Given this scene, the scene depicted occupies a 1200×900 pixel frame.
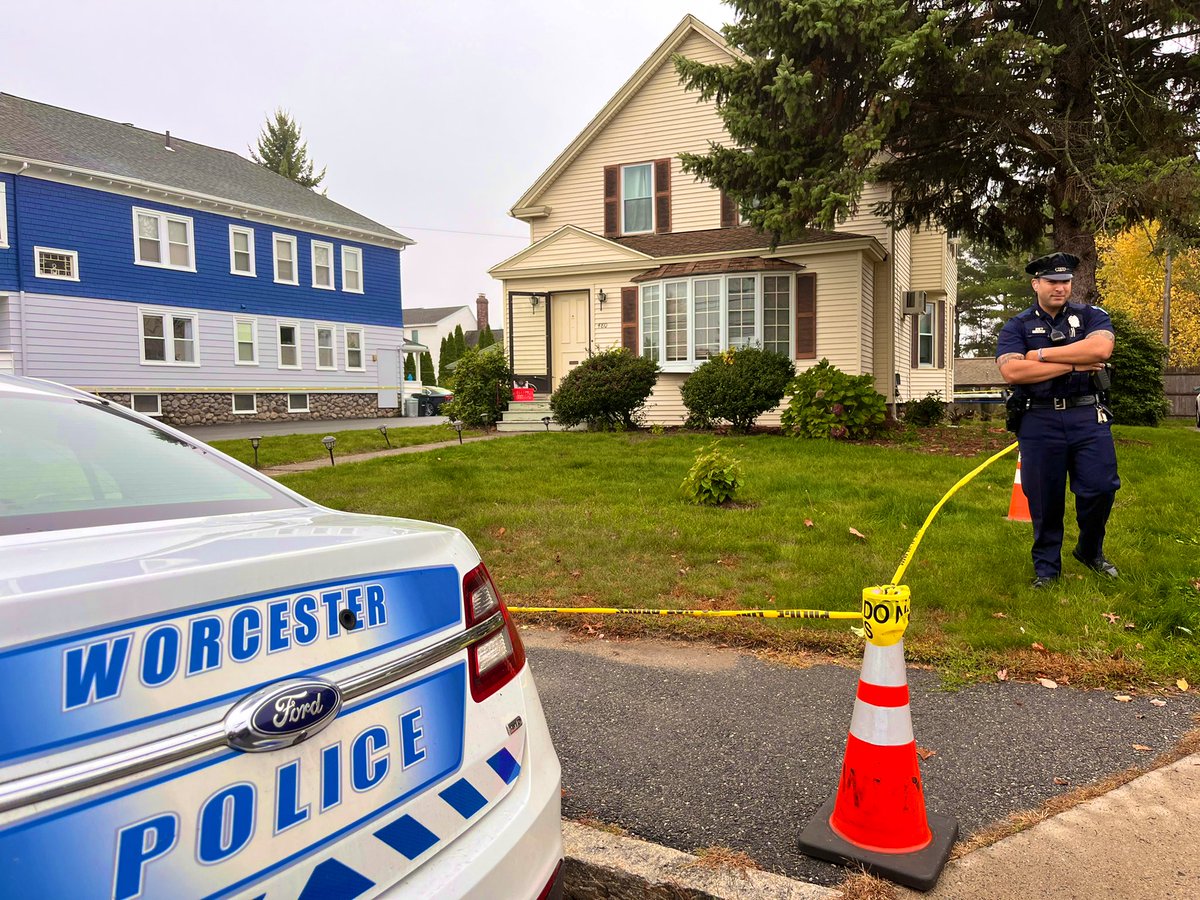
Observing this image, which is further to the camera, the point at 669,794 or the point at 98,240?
the point at 98,240

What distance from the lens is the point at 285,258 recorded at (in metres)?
25.6

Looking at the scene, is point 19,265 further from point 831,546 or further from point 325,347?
point 831,546

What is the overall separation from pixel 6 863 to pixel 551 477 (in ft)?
28.2

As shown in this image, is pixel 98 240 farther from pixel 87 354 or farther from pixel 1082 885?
pixel 1082 885

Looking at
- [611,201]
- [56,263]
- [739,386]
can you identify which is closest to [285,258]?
[56,263]

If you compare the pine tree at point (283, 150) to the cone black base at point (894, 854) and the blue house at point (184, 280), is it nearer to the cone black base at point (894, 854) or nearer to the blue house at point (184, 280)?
the blue house at point (184, 280)

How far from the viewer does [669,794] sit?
2988 millimetres

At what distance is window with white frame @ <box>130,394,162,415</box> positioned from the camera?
21.9 metres

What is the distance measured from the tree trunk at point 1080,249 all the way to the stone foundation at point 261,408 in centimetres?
1958

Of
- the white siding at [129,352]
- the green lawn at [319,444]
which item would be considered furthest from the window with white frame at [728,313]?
the white siding at [129,352]

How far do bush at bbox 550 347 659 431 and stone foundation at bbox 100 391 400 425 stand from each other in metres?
11.5

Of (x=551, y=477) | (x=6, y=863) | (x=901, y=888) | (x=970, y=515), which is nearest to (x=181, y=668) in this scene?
(x=6, y=863)

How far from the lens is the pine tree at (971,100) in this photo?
1030 cm

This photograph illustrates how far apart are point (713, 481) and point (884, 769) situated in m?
5.18
